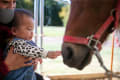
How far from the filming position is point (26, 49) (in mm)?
920

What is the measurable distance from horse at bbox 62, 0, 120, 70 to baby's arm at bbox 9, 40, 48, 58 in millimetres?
243

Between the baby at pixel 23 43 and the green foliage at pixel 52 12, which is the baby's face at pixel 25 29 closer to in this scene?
the baby at pixel 23 43

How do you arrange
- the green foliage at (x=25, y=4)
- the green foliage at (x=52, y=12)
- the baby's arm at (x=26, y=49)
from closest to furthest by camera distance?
the baby's arm at (x=26, y=49) → the green foliage at (x=25, y=4) → the green foliage at (x=52, y=12)

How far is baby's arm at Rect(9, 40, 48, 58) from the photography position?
923 millimetres

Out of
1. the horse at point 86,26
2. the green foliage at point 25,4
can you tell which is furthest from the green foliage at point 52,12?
the horse at point 86,26

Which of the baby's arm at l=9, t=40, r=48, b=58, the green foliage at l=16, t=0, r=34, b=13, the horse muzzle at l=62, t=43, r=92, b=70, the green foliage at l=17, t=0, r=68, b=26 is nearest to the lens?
the horse muzzle at l=62, t=43, r=92, b=70

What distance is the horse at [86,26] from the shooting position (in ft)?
2.34

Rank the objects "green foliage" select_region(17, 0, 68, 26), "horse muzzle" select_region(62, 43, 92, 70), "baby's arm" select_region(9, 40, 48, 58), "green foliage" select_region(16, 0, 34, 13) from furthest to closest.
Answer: "green foliage" select_region(17, 0, 68, 26) → "green foliage" select_region(16, 0, 34, 13) → "baby's arm" select_region(9, 40, 48, 58) → "horse muzzle" select_region(62, 43, 92, 70)

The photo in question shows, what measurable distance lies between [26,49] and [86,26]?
1.19 feet

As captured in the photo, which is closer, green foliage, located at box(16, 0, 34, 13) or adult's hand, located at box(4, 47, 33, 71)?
adult's hand, located at box(4, 47, 33, 71)

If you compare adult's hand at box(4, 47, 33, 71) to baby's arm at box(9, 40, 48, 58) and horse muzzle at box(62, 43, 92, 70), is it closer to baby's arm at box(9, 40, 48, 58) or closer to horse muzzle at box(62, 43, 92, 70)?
baby's arm at box(9, 40, 48, 58)

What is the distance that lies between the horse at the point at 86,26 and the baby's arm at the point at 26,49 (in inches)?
9.6

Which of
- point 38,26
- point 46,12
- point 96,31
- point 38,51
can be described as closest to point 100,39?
point 96,31

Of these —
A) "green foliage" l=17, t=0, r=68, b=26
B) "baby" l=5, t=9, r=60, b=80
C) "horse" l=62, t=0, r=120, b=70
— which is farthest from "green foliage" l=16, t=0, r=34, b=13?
"horse" l=62, t=0, r=120, b=70
